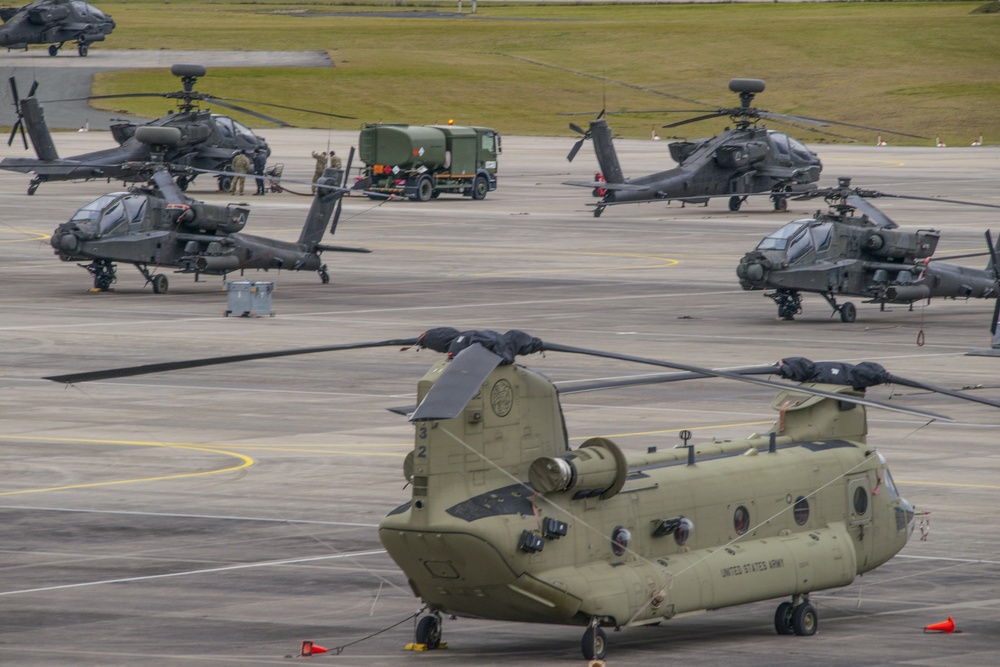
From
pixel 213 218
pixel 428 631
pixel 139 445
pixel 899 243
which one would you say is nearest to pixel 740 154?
pixel 899 243

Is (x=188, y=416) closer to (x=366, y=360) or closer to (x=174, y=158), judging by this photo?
(x=366, y=360)

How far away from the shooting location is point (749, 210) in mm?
79562

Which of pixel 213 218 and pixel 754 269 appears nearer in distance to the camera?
pixel 754 269

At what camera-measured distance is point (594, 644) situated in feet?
52.7

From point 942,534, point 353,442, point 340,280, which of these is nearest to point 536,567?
point 942,534

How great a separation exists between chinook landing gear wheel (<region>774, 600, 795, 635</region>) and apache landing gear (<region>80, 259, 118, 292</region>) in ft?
119

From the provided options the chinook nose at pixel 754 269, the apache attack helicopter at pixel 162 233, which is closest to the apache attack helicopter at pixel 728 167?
the apache attack helicopter at pixel 162 233

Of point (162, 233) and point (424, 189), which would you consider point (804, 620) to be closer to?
point (162, 233)

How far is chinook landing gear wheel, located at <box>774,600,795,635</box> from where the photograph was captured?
59.1 feet

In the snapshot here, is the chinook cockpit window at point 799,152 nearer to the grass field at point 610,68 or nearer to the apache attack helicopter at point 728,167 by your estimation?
the apache attack helicopter at point 728,167

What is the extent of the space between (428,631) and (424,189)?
217 feet

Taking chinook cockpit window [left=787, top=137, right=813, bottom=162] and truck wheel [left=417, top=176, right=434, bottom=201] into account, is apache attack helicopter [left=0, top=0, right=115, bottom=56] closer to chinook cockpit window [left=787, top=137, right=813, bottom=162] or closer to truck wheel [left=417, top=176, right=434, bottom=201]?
truck wheel [left=417, top=176, right=434, bottom=201]

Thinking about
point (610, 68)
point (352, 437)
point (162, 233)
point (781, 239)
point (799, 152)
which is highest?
point (781, 239)

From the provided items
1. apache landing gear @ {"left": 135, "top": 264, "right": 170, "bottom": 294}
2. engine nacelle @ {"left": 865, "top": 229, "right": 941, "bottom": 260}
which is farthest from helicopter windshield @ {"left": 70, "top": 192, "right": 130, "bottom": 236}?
engine nacelle @ {"left": 865, "top": 229, "right": 941, "bottom": 260}
